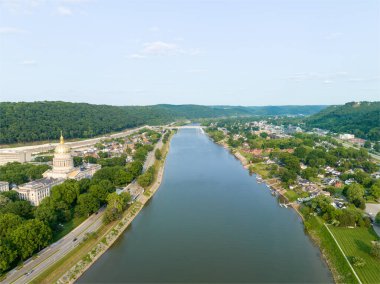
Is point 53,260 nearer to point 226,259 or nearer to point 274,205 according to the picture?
point 226,259

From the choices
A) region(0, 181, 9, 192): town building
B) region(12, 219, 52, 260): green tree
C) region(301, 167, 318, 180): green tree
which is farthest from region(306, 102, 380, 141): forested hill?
region(12, 219, 52, 260): green tree

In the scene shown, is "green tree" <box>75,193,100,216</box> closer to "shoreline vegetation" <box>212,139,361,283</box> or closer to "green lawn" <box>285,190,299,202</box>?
"shoreline vegetation" <box>212,139,361,283</box>

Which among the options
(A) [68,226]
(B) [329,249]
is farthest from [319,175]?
(A) [68,226]

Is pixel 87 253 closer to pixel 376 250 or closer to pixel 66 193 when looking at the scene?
pixel 66 193

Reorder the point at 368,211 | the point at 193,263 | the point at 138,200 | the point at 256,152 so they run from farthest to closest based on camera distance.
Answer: the point at 256,152 < the point at 138,200 < the point at 368,211 < the point at 193,263

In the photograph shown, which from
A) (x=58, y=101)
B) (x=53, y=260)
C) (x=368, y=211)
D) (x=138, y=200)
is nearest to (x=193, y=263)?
(x=53, y=260)

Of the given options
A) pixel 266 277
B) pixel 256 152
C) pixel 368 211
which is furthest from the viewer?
pixel 256 152

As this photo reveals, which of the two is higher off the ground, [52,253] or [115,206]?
[115,206]
